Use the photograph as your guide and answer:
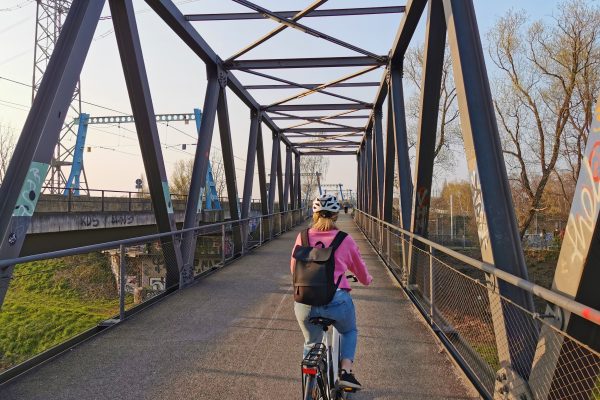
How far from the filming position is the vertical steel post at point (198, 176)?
761cm

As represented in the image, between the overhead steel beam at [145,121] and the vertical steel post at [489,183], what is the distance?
13.8 feet

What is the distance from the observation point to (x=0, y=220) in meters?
3.89

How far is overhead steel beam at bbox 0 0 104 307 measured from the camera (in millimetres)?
3957

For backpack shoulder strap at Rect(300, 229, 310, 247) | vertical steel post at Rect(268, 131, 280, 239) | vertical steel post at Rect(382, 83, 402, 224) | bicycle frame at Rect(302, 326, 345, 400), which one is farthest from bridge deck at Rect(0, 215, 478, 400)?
vertical steel post at Rect(268, 131, 280, 239)

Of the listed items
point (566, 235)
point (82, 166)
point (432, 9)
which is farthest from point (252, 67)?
point (82, 166)

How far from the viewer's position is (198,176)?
873cm

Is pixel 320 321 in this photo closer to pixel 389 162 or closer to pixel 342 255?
pixel 342 255

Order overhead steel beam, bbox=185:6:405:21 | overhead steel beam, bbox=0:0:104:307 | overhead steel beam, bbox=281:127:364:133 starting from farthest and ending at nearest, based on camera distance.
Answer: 1. overhead steel beam, bbox=281:127:364:133
2. overhead steel beam, bbox=185:6:405:21
3. overhead steel beam, bbox=0:0:104:307

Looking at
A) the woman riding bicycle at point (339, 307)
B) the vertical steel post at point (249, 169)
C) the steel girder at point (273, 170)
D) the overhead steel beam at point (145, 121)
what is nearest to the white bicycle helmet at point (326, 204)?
the woman riding bicycle at point (339, 307)

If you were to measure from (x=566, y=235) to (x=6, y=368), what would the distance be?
420cm

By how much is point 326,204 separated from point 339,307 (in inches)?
26.2

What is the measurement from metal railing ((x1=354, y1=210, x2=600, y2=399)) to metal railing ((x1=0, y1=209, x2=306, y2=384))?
3.69 m

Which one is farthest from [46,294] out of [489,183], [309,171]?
[309,171]

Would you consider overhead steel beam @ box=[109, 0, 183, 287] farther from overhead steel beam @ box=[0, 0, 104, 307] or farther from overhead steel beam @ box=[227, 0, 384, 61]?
overhead steel beam @ box=[227, 0, 384, 61]
